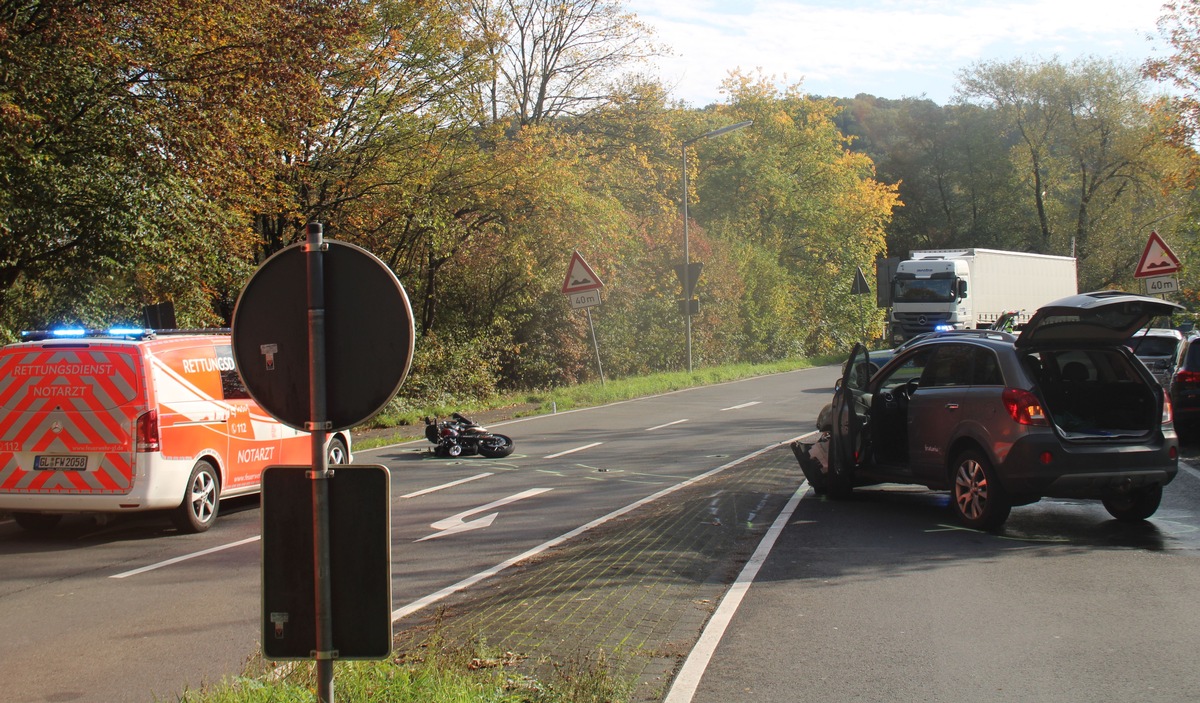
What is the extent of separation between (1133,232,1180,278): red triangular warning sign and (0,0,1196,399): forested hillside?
7149 mm

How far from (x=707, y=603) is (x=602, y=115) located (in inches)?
1302

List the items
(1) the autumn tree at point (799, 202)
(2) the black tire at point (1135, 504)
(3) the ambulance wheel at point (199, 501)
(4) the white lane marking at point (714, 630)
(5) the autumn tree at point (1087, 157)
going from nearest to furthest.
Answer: (4) the white lane marking at point (714, 630) < (2) the black tire at point (1135, 504) < (3) the ambulance wheel at point (199, 501) < (1) the autumn tree at point (799, 202) < (5) the autumn tree at point (1087, 157)

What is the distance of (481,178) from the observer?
27.3 metres

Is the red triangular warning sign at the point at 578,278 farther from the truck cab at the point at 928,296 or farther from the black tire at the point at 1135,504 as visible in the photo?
the truck cab at the point at 928,296

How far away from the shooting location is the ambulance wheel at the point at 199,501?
10.4m

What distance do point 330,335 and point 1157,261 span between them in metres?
20.5

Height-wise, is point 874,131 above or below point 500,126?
above

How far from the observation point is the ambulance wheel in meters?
10.4


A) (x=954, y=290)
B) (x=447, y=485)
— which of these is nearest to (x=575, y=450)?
(x=447, y=485)

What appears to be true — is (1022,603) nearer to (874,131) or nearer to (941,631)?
(941,631)

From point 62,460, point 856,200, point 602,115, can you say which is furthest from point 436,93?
point 856,200

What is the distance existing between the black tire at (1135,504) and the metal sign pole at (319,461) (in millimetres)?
7891

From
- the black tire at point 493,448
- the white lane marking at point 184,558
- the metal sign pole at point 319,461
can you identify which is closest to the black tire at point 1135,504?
the white lane marking at point 184,558

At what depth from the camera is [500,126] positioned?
28984 millimetres
